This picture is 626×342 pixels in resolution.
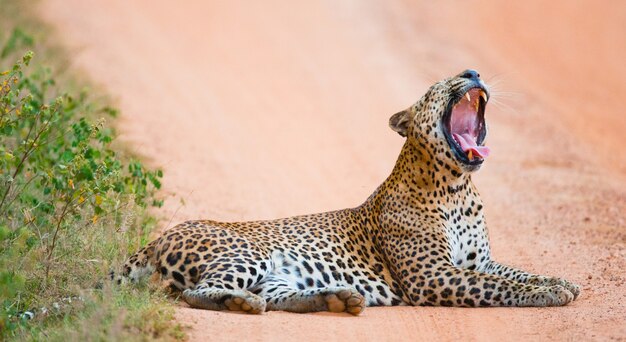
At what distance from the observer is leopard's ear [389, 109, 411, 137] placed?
948 centimetres

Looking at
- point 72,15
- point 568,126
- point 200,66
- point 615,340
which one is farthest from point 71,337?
point 72,15

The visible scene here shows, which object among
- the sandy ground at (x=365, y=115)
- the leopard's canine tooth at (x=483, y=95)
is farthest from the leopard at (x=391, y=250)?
the sandy ground at (x=365, y=115)

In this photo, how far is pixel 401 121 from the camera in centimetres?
950

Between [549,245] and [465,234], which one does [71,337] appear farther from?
[549,245]

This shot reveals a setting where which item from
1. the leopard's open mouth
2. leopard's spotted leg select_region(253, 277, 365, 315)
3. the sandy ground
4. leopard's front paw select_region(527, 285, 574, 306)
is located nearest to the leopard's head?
the leopard's open mouth

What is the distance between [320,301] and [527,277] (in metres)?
1.90

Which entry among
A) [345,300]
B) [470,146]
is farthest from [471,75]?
[345,300]

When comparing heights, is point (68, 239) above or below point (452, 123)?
below

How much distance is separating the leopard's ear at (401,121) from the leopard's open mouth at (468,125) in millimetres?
356

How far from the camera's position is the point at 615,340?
7.36 m

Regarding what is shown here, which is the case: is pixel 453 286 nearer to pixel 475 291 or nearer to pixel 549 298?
pixel 475 291

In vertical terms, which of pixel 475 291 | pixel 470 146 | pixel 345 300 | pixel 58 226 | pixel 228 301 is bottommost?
pixel 228 301

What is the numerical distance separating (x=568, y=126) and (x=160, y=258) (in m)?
10.8

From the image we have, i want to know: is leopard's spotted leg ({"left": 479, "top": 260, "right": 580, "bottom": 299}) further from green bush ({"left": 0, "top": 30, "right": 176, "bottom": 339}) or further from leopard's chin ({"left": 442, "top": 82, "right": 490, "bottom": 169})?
green bush ({"left": 0, "top": 30, "right": 176, "bottom": 339})
